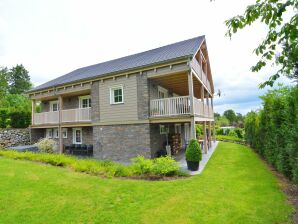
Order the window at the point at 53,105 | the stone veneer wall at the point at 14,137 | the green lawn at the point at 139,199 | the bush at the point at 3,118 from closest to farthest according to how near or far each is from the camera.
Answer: the green lawn at the point at 139,199 < the stone veneer wall at the point at 14,137 < the bush at the point at 3,118 < the window at the point at 53,105

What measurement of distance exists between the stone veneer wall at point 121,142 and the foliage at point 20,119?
400 inches

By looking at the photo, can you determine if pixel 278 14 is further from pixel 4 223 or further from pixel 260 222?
pixel 4 223

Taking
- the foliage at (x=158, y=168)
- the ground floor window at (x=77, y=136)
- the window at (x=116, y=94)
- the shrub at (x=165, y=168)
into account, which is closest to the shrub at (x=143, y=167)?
the foliage at (x=158, y=168)

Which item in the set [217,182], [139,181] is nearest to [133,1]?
[139,181]

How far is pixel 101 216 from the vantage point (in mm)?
4816

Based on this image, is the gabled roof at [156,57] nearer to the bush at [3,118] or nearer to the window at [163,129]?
the window at [163,129]

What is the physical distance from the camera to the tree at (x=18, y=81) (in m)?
53.5

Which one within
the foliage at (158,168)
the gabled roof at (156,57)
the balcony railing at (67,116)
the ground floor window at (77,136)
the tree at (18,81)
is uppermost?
the tree at (18,81)

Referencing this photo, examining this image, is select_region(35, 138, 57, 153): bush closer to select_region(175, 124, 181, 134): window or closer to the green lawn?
the green lawn

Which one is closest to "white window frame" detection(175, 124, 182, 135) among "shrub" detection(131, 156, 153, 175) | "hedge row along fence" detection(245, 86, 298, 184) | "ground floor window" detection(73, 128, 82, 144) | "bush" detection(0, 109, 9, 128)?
"hedge row along fence" detection(245, 86, 298, 184)

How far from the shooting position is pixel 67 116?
1574 cm

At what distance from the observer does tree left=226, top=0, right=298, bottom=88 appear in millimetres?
2656

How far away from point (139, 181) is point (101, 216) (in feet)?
9.10

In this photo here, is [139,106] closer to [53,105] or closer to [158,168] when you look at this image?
[158,168]
